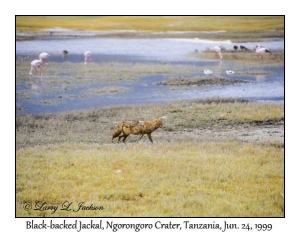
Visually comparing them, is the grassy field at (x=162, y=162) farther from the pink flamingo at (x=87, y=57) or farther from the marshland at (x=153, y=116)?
the pink flamingo at (x=87, y=57)

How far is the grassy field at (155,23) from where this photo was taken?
8398 mm

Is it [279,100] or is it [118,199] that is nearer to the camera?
[118,199]

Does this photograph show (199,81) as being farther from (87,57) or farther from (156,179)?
(156,179)

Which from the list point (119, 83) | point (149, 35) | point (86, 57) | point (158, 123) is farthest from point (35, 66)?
point (158, 123)

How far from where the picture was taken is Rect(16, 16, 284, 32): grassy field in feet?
27.6

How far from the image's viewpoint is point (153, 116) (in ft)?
28.0

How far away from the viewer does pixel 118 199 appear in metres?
7.19

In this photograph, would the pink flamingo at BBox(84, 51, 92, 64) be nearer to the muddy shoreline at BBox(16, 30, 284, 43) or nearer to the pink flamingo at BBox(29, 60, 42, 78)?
the muddy shoreline at BBox(16, 30, 284, 43)

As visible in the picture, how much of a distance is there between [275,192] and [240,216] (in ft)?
2.52

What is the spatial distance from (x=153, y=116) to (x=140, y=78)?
0.84m

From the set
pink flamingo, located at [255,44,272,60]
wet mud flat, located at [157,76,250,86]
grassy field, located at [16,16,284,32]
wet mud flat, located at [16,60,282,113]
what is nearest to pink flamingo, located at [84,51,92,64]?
wet mud flat, located at [16,60,282,113]

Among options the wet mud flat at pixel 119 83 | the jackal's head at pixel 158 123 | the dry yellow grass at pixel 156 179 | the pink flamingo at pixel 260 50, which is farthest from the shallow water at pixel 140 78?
the dry yellow grass at pixel 156 179

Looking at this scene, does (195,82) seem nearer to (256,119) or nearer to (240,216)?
(256,119)
